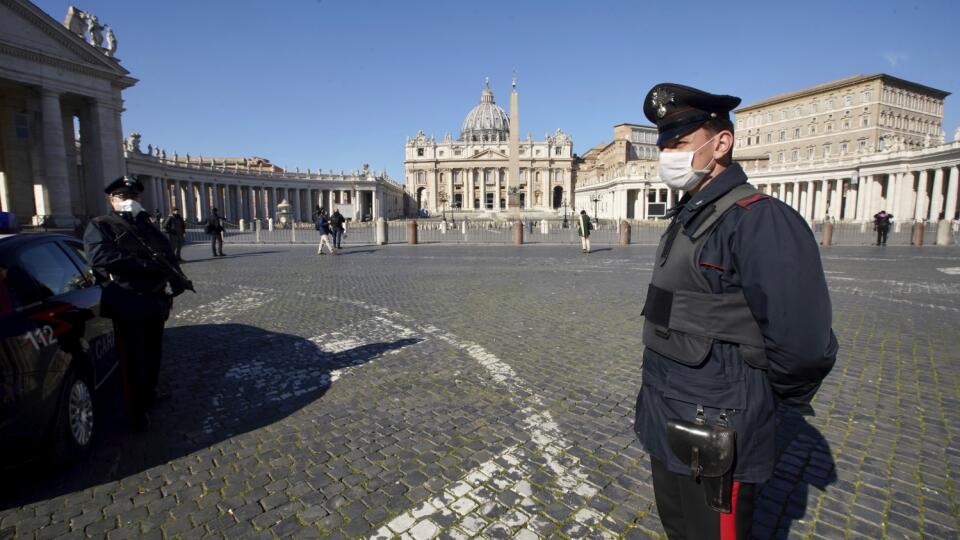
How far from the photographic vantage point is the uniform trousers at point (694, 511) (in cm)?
162

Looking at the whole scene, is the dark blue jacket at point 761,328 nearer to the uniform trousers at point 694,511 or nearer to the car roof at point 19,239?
the uniform trousers at point 694,511

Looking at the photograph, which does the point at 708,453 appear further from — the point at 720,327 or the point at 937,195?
the point at 937,195

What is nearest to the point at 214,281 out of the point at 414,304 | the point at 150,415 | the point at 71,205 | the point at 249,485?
the point at 414,304

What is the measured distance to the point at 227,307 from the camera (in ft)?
27.5

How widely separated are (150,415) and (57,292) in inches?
46.4

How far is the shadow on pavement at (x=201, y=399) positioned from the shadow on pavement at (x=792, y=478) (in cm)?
345

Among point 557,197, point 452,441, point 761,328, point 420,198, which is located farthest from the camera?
point 420,198

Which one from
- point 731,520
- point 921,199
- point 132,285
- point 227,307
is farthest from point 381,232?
point 921,199

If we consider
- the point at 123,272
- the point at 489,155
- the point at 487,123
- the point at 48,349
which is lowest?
the point at 48,349

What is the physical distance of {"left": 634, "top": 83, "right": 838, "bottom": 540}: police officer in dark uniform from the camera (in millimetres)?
1471

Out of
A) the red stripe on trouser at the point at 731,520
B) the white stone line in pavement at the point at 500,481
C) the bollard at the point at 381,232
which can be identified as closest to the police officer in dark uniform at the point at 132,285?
the white stone line in pavement at the point at 500,481

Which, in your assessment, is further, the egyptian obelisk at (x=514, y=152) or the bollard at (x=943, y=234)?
the egyptian obelisk at (x=514, y=152)

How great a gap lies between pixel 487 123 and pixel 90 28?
8804 cm

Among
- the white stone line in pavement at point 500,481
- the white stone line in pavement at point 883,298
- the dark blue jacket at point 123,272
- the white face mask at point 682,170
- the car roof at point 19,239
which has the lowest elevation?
the white stone line in pavement at point 500,481
